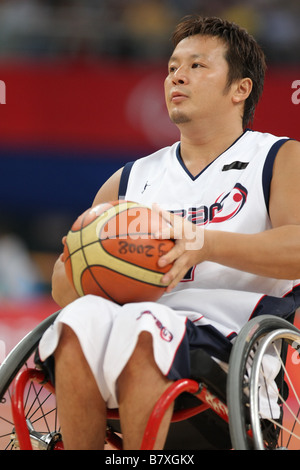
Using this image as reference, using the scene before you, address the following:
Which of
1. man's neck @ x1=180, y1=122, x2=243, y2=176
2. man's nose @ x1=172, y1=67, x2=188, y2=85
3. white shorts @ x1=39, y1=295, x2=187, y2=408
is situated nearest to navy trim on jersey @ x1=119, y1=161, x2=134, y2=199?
man's neck @ x1=180, y1=122, x2=243, y2=176

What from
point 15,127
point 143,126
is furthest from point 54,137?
point 143,126

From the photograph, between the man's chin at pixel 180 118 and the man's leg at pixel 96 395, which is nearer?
the man's leg at pixel 96 395

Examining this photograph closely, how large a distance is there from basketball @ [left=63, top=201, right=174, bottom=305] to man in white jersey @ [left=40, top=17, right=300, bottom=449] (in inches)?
2.0

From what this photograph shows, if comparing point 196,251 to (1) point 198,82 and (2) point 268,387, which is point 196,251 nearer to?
(2) point 268,387

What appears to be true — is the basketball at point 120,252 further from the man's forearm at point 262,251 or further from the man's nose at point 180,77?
the man's nose at point 180,77

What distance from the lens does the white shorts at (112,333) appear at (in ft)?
6.28

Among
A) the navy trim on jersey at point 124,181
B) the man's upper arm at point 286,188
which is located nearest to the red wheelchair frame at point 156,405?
the man's upper arm at point 286,188

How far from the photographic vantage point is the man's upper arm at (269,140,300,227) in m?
2.28

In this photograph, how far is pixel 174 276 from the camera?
6.75 feet

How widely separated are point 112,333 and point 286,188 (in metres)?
0.78

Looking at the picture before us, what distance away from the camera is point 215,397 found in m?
2.10

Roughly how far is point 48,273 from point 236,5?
14.6ft

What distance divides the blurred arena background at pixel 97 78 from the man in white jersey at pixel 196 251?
535cm
